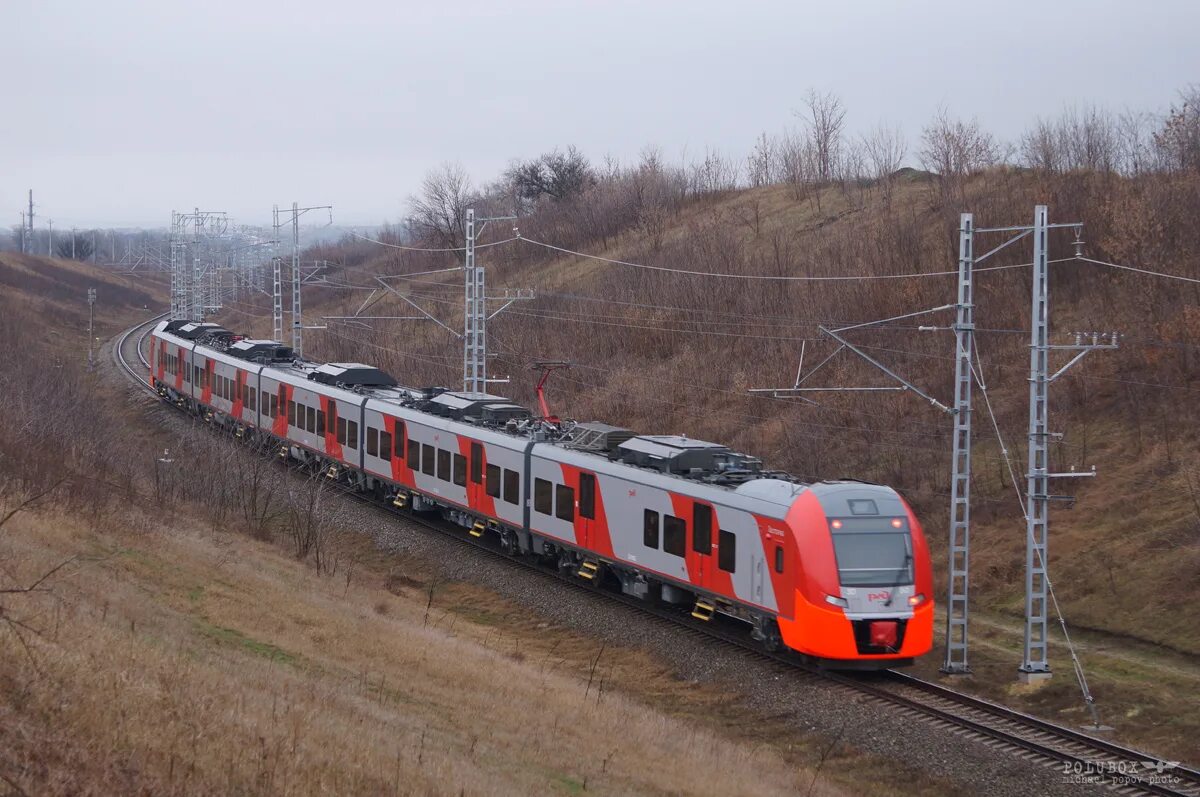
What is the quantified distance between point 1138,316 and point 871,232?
16.3 meters

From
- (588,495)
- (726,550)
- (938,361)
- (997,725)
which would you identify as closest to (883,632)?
(997,725)

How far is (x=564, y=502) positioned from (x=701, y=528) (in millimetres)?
4933

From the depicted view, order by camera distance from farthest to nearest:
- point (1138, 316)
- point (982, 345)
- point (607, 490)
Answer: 1. point (982, 345)
2. point (1138, 316)
3. point (607, 490)

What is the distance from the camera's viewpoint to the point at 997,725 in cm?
1636

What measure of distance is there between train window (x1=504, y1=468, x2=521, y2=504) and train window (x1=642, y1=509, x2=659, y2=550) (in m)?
5.03

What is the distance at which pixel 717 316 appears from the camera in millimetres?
47219

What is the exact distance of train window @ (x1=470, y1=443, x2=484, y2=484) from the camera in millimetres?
27750

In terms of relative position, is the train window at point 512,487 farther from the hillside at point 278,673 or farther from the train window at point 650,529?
the train window at point 650,529

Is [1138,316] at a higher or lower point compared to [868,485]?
higher

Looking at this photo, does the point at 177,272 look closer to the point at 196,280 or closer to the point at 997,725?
the point at 196,280

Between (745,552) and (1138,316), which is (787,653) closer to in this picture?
(745,552)

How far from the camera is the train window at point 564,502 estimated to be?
24.2 metres

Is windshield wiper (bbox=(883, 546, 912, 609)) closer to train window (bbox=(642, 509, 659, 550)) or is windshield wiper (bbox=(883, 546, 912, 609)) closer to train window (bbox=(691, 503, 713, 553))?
train window (bbox=(691, 503, 713, 553))

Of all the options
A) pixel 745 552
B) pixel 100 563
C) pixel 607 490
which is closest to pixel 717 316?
pixel 607 490
